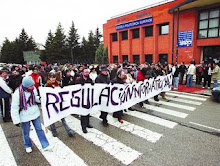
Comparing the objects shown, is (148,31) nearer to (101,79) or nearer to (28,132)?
(101,79)

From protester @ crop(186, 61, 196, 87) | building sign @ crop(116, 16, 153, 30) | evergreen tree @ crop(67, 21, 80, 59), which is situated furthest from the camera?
evergreen tree @ crop(67, 21, 80, 59)

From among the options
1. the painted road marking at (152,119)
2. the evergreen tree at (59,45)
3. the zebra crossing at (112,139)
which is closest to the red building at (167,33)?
the painted road marking at (152,119)

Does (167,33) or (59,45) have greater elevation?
(59,45)

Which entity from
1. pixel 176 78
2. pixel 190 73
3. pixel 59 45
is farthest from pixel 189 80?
pixel 59 45

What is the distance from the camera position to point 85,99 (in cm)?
473

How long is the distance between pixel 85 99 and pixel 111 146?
161 centimetres

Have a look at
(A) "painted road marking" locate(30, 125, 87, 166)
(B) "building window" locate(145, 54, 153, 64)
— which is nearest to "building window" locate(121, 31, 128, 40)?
(B) "building window" locate(145, 54, 153, 64)

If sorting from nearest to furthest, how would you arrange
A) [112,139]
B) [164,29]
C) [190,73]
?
1. [112,139]
2. [190,73]
3. [164,29]

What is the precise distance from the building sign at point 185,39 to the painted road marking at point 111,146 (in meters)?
17.6

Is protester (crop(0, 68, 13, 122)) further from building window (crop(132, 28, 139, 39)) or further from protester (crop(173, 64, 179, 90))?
building window (crop(132, 28, 139, 39))

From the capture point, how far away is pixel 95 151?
3.64 m

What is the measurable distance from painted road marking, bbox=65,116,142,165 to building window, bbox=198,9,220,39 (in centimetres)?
1791

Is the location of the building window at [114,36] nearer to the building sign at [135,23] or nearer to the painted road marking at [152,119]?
the building sign at [135,23]

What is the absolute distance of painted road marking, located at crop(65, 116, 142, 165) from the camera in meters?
3.40
